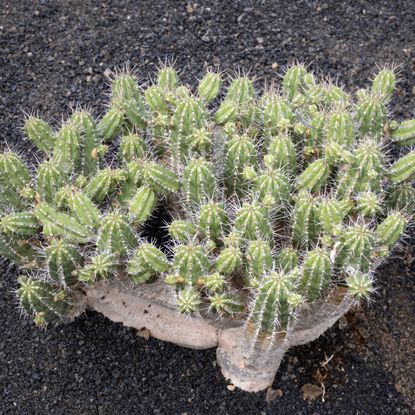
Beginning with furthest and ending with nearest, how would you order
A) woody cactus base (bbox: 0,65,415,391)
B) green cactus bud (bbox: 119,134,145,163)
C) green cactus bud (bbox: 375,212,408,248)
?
green cactus bud (bbox: 119,134,145,163) < green cactus bud (bbox: 375,212,408,248) < woody cactus base (bbox: 0,65,415,391)

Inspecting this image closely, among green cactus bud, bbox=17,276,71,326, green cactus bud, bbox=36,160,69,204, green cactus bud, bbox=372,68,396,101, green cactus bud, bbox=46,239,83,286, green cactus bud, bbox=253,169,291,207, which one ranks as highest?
green cactus bud, bbox=372,68,396,101

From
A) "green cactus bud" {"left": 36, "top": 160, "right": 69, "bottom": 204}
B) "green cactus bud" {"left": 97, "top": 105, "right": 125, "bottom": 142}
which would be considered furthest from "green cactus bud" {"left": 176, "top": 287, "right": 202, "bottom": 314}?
"green cactus bud" {"left": 97, "top": 105, "right": 125, "bottom": 142}

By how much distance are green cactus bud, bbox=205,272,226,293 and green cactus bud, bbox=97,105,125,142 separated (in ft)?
3.64

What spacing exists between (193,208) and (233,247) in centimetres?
44

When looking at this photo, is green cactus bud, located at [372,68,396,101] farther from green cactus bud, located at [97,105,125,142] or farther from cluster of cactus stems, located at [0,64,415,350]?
green cactus bud, located at [97,105,125,142]

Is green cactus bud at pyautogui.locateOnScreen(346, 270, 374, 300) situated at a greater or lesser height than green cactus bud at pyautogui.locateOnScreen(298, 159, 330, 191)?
lesser

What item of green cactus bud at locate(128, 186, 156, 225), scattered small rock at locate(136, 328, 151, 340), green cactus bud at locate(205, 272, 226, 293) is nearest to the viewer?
green cactus bud at locate(205, 272, 226, 293)

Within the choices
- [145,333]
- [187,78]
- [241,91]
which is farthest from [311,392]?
[187,78]

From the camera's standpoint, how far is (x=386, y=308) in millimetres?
4082

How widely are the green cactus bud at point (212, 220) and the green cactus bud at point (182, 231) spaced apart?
5cm

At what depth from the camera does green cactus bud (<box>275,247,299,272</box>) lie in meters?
3.15

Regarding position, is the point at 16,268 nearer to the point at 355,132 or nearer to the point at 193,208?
the point at 193,208

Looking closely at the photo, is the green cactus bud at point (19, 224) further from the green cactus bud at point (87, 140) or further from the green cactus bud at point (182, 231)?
the green cactus bud at point (182, 231)

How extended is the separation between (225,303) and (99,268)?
59 centimetres
